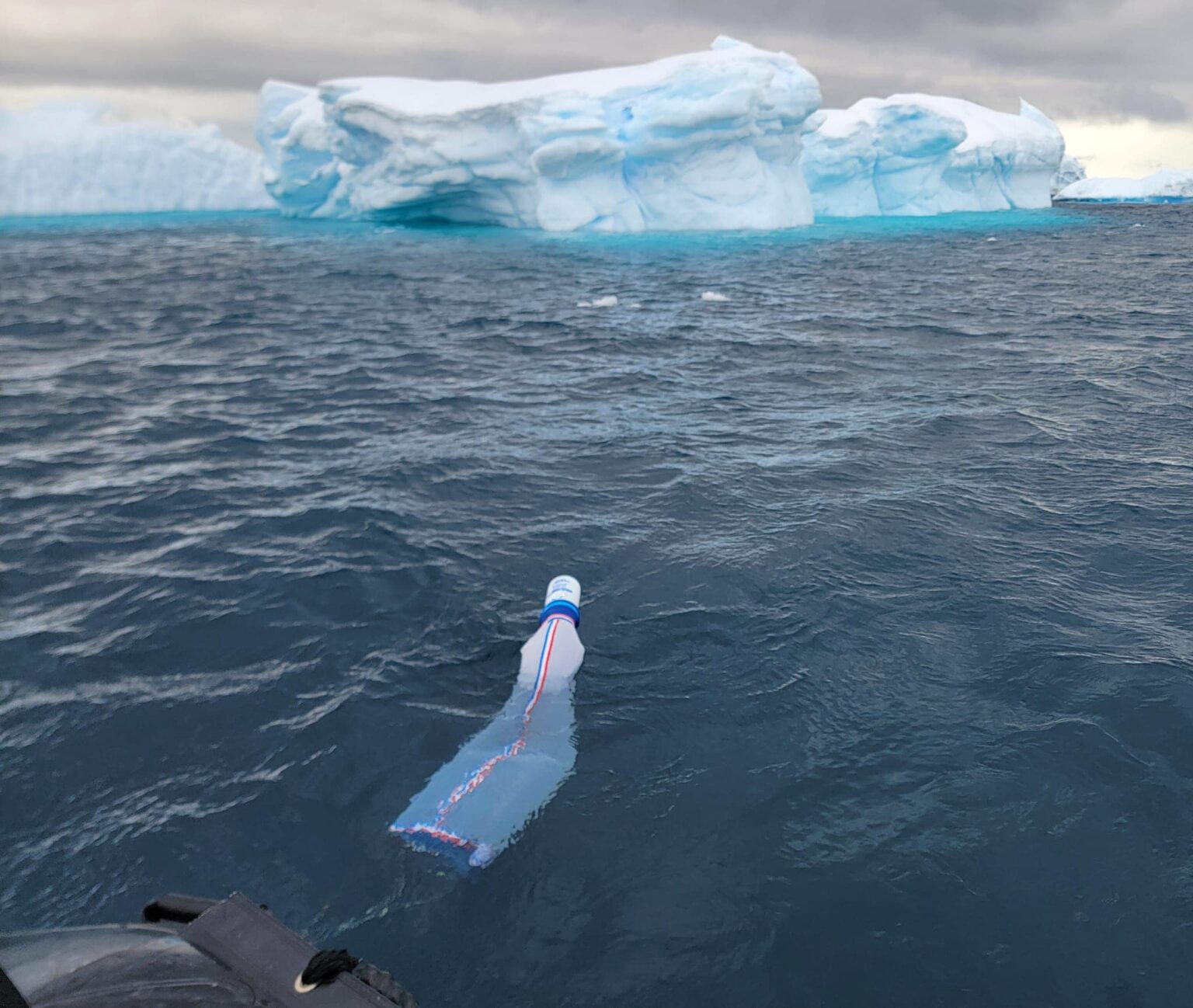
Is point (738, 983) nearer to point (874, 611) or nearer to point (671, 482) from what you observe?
point (874, 611)

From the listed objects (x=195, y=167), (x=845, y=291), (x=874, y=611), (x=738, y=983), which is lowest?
(x=738, y=983)

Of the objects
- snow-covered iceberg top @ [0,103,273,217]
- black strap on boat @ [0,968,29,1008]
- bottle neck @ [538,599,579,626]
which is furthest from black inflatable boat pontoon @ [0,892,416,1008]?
snow-covered iceberg top @ [0,103,273,217]

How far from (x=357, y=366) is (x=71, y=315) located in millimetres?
10869

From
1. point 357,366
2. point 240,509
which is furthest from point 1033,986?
point 357,366

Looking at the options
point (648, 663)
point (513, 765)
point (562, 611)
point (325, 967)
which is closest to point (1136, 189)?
point (648, 663)

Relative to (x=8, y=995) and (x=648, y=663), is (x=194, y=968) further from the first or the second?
(x=648, y=663)

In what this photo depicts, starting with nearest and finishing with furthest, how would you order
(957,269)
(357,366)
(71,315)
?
(357,366) → (71,315) → (957,269)

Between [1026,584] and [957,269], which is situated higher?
[957,269]

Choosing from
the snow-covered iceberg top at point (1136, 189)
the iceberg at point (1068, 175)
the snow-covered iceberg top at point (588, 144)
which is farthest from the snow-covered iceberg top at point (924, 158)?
the iceberg at point (1068, 175)

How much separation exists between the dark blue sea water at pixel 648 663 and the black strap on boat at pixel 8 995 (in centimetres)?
264

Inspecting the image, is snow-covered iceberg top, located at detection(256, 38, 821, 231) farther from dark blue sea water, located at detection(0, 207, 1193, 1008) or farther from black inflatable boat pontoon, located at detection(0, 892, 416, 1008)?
black inflatable boat pontoon, located at detection(0, 892, 416, 1008)

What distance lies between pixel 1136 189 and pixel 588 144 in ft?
293

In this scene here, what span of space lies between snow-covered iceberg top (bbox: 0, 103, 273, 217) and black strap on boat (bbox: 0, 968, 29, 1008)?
72.2m

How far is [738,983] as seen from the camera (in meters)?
3.64
